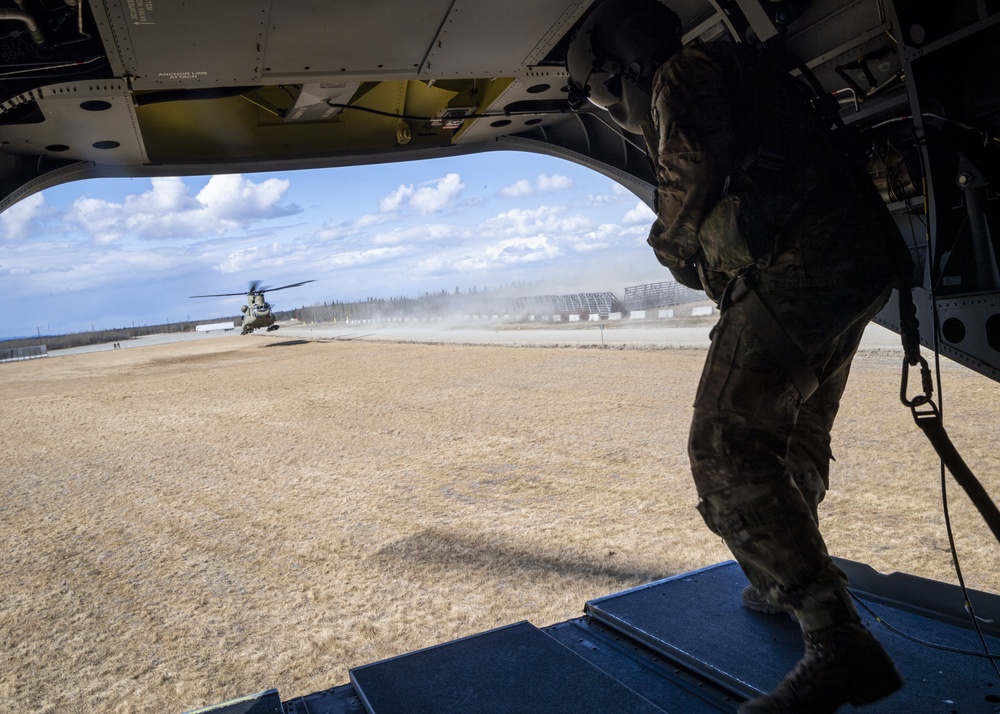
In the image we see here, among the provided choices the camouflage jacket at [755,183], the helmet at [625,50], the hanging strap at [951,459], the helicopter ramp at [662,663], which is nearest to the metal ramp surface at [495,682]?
the helicopter ramp at [662,663]

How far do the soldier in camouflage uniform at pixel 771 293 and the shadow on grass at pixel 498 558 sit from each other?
12.3ft

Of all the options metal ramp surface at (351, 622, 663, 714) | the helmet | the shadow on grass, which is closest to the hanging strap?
metal ramp surface at (351, 622, 663, 714)

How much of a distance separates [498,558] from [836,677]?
185 inches

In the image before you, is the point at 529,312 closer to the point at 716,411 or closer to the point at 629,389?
the point at 629,389

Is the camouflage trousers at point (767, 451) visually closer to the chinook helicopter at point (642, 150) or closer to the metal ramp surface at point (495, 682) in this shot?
the chinook helicopter at point (642, 150)

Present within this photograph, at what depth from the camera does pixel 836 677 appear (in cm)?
193

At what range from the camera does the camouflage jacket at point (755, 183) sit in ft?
7.17

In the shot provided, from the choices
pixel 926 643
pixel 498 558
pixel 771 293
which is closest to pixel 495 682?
pixel 926 643

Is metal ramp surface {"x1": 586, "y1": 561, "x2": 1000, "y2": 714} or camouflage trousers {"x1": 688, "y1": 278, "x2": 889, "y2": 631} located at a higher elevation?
camouflage trousers {"x1": 688, "y1": 278, "x2": 889, "y2": 631}

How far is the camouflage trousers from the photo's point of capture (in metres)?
2.04

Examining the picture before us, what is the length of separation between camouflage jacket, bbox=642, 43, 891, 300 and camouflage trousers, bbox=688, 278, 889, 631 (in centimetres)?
11

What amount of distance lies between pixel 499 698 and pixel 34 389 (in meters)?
32.1

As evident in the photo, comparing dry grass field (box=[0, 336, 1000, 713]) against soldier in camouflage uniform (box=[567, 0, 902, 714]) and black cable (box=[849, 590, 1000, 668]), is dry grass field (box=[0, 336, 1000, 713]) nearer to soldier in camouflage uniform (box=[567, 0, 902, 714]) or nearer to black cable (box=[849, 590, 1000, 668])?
black cable (box=[849, 590, 1000, 668])

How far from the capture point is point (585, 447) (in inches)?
409
